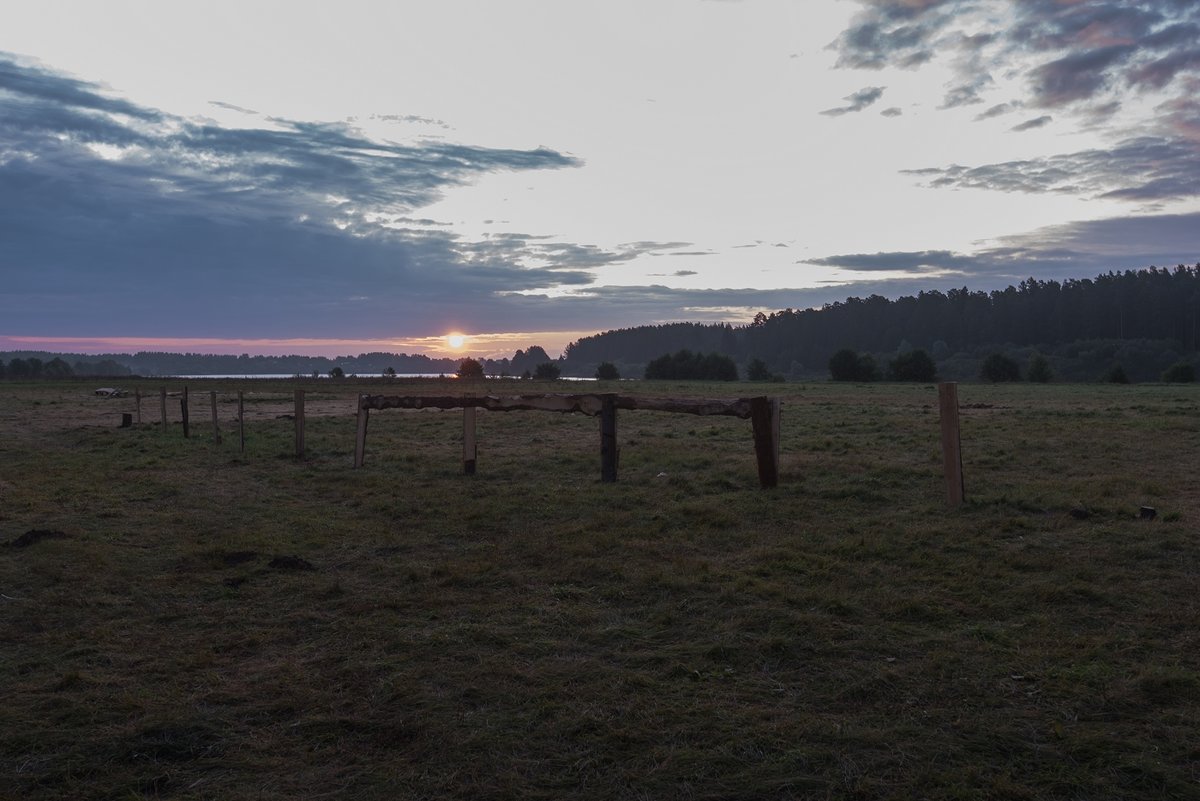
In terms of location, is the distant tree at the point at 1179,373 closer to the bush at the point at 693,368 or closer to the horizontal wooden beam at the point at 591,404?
the bush at the point at 693,368

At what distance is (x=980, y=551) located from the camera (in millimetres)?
7922

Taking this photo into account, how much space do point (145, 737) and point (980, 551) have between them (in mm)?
7247

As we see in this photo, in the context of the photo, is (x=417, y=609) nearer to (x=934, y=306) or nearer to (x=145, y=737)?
(x=145, y=737)

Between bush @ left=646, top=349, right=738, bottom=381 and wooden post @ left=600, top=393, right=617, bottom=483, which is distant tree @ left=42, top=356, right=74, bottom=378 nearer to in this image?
bush @ left=646, top=349, right=738, bottom=381

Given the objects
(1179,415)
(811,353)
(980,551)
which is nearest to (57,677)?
(980,551)

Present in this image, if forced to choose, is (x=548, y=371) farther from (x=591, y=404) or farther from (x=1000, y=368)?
(x=591, y=404)

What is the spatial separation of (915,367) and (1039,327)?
89340 mm

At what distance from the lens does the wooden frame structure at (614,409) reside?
12.0 m

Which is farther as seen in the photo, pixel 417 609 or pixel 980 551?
pixel 980 551

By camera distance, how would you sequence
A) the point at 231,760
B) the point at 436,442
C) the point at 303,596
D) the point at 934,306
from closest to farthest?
1. the point at 231,760
2. the point at 303,596
3. the point at 436,442
4. the point at 934,306

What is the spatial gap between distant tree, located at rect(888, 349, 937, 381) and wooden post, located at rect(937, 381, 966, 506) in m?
89.3

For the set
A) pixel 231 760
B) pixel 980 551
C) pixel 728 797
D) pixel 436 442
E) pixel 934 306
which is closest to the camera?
pixel 728 797

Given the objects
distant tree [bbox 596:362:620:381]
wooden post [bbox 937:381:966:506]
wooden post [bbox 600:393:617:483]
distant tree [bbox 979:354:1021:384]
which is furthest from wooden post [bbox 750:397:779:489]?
distant tree [bbox 596:362:620:381]

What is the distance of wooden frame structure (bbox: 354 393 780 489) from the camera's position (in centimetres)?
1202
